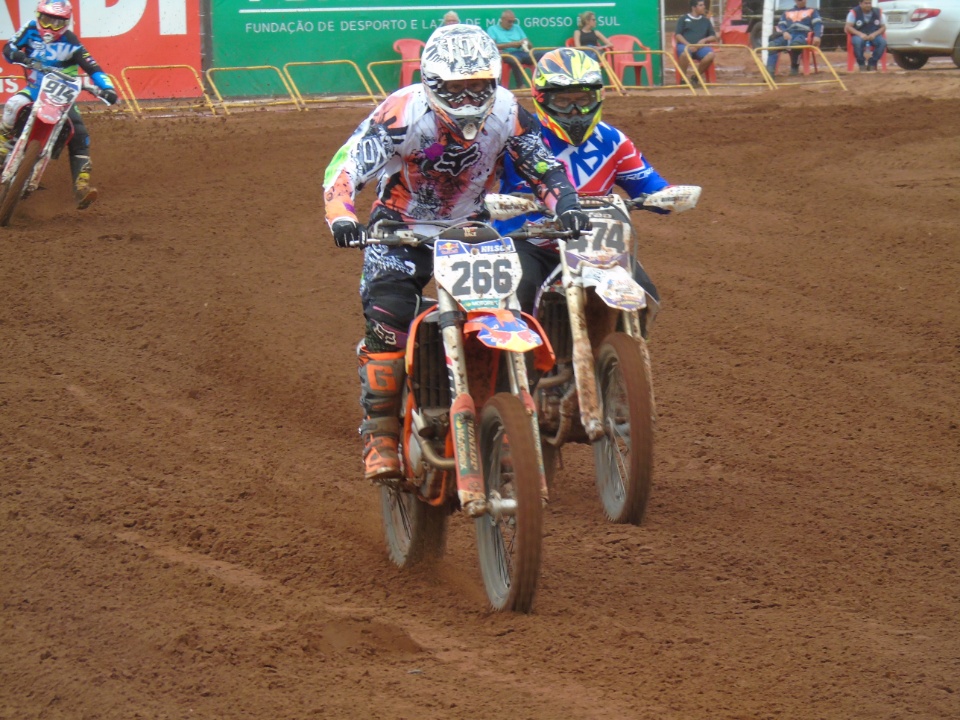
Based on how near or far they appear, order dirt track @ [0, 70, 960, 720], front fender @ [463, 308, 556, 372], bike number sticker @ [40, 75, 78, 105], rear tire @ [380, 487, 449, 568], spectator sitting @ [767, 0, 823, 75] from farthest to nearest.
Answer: spectator sitting @ [767, 0, 823, 75], bike number sticker @ [40, 75, 78, 105], rear tire @ [380, 487, 449, 568], front fender @ [463, 308, 556, 372], dirt track @ [0, 70, 960, 720]

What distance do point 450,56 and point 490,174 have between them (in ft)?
2.18

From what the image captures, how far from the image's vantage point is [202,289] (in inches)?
381

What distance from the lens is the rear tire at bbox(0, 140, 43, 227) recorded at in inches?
434

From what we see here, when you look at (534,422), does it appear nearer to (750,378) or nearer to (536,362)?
(536,362)

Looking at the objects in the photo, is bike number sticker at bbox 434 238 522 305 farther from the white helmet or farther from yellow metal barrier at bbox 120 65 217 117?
yellow metal barrier at bbox 120 65 217 117

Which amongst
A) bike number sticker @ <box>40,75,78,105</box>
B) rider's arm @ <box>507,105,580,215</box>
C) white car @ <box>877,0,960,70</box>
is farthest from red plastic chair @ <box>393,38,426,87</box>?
rider's arm @ <box>507,105,580,215</box>

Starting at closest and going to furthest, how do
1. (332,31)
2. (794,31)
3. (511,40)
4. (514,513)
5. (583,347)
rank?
(514,513)
(583,347)
(511,40)
(332,31)
(794,31)

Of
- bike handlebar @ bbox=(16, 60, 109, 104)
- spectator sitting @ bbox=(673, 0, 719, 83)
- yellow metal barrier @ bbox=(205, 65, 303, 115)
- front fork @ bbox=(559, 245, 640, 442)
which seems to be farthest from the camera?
spectator sitting @ bbox=(673, 0, 719, 83)

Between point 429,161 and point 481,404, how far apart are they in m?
1.03

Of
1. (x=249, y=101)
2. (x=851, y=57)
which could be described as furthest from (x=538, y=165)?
(x=851, y=57)

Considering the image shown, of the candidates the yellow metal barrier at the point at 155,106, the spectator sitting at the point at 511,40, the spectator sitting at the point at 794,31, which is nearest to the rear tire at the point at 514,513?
the yellow metal barrier at the point at 155,106

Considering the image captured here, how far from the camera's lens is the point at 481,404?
4742 millimetres

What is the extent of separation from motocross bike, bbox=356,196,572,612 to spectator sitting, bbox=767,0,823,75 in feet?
60.2

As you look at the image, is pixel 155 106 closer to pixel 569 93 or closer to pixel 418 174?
pixel 569 93
